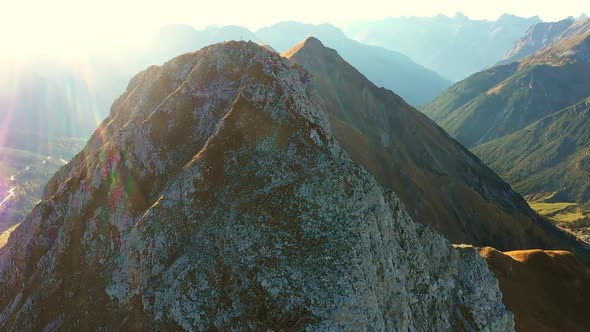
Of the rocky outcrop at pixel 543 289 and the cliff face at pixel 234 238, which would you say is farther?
the rocky outcrop at pixel 543 289

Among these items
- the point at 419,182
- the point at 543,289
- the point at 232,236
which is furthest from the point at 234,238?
the point at 419,182

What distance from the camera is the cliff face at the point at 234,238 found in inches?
1508

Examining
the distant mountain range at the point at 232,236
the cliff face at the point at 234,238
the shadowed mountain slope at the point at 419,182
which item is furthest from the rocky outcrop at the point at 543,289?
the shadowed mountain slope at the point at 419,182

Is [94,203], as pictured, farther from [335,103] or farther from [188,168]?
[335,103]

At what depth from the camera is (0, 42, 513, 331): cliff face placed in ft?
126

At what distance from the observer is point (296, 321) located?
35031mm

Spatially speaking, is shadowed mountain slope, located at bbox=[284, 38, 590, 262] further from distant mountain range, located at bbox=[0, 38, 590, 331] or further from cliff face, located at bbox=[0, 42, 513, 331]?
cliff face, located at bbox=[0, 42, 513, 331]

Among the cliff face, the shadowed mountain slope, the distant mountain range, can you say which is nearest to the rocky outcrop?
the distant mountain range

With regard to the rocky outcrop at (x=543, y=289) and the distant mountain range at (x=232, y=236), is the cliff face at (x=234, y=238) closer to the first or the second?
the distant mountain range at (x=232, y=236)

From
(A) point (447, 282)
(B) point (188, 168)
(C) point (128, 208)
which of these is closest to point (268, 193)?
(B) point (188, 168)

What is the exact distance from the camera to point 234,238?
42.6m

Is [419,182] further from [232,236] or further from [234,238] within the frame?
[234,238]

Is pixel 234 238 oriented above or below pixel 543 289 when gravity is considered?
above

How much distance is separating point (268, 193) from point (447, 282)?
29.2m
